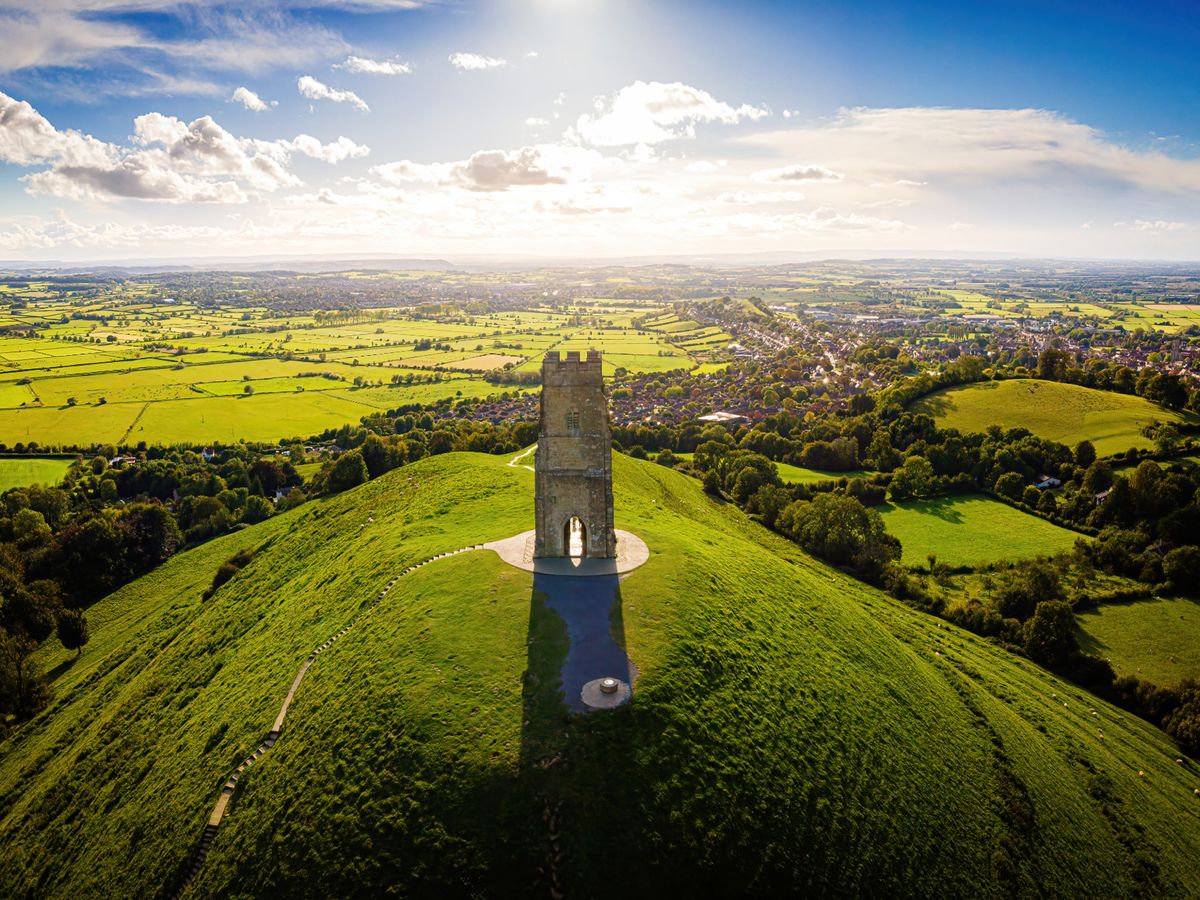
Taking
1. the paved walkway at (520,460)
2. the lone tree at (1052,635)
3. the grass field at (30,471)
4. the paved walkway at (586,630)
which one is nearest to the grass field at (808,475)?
the paved walkway at (520,460)

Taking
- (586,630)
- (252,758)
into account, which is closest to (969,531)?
(586,630)

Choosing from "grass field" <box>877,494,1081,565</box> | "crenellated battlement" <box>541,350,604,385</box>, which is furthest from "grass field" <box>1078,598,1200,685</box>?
"crenellated battlement" <box>541,350,604,385</box>

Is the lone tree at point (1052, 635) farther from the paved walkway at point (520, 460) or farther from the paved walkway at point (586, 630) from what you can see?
the paved walkway at point (520, 460)

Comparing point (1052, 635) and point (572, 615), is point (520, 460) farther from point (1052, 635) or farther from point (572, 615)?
point (1052, 635)

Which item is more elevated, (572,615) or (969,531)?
(572,615)

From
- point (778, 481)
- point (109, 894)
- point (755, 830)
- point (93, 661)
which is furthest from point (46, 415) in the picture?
point (755, 830)

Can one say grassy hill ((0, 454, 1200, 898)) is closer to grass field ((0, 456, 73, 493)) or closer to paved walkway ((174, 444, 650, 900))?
paved walkway ((174, 444, 650, 900))

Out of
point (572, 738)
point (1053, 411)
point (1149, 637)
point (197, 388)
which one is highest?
point (572, 738)
